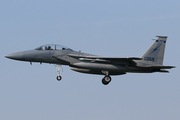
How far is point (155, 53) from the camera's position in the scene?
27.2m

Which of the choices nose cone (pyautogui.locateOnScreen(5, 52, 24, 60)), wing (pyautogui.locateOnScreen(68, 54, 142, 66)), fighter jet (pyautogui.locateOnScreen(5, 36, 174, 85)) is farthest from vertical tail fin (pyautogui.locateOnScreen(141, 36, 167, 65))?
nose cone (pyautogui.locateOnScreen(5, 52, 24, 60))

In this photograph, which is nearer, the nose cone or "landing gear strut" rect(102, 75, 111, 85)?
the nose cone

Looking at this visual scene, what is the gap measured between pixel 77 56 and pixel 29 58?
3.73 meters

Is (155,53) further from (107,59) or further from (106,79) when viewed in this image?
(106,79)

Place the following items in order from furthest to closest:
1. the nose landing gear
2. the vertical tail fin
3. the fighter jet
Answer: the vertical tail fin
the nose landing gear
the fighter jet

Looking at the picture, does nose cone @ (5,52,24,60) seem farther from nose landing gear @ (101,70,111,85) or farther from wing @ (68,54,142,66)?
nose landing gear @ (101,70,111,85)

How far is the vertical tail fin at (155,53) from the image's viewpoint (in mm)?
27094

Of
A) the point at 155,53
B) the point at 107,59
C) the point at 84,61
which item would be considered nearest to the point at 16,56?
the point at 84,61

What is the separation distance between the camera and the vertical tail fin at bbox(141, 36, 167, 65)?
27094 millimetres

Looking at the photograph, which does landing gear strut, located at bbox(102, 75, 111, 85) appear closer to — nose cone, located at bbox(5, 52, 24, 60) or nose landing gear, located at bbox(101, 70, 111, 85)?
nose landing gear, located at bbox(101, 70, 111, 85)

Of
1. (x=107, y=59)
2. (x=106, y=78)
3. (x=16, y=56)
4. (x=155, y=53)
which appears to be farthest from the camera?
(x=155, y=53)

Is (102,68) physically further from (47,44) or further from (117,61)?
(47,44)

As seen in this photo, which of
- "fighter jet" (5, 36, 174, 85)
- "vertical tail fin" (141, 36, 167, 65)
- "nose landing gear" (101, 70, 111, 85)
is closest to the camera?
"fighter jet" (5, 36, 174, 85)

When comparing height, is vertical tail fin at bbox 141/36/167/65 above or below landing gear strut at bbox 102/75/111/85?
above
